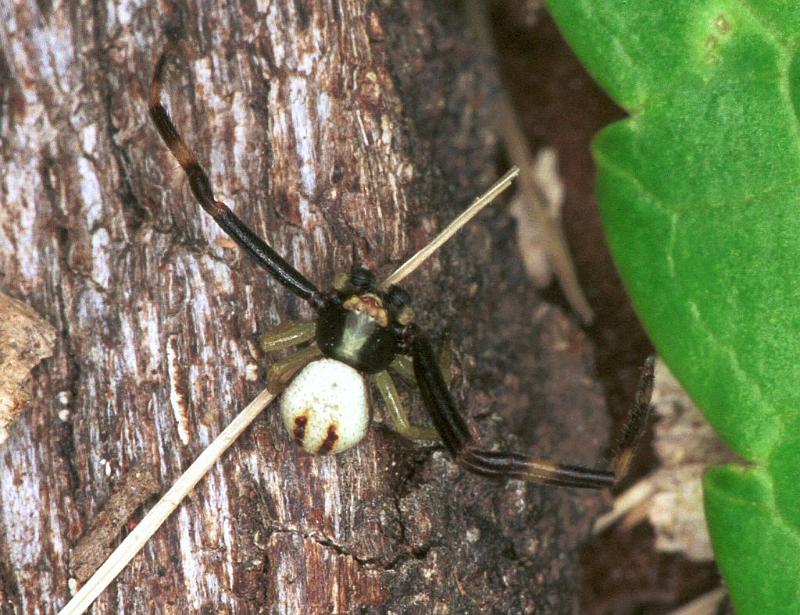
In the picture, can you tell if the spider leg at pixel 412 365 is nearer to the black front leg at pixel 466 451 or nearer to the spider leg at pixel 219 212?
the black front leg at pixel 466 451

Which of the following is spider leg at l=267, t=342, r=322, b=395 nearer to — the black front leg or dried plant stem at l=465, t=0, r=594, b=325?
the black front leg

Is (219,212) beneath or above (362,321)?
above

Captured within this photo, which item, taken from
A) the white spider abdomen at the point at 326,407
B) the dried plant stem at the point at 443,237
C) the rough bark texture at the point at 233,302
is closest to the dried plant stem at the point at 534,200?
the rough bark texture at the point at 233,302

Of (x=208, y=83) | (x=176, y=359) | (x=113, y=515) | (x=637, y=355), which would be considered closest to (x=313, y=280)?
(x=176, y=359)

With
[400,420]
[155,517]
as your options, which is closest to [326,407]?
[400,420]

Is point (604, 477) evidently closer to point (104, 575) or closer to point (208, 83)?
point (104, 575)

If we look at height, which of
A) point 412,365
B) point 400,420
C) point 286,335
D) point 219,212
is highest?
point 219,212

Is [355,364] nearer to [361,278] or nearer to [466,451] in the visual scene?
[361,278]
